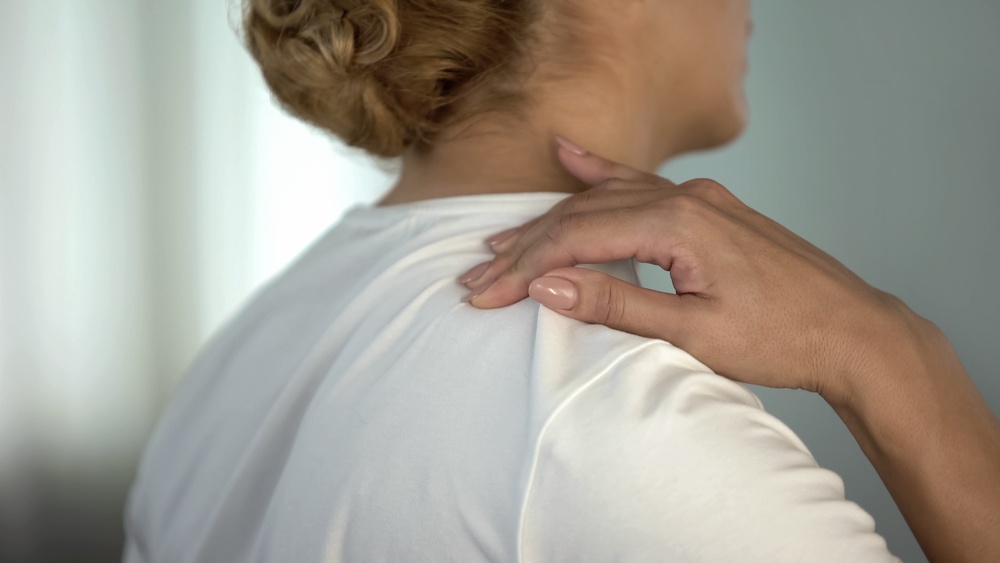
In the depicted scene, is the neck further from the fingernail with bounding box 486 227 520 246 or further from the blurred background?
the blurred background

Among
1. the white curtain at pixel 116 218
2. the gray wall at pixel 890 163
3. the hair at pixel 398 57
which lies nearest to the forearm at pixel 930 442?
the hair at pixel 398 57

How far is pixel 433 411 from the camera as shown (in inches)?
21.8

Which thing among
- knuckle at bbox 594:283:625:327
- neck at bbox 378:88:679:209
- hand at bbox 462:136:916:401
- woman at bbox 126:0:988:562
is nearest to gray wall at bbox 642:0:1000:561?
woman at bbox 126:0:988:562

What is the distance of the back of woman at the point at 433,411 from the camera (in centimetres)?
47

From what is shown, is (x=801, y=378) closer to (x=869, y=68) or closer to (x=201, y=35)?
(x=869, y=68)

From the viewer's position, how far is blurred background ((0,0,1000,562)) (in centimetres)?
150

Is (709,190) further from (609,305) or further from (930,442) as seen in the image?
(930,442)

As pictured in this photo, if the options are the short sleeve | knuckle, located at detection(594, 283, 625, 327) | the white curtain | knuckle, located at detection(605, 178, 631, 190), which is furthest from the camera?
the white curtain

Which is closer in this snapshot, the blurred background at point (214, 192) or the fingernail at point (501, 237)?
the fingernail at point (501, 237)

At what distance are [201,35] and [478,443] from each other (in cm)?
179

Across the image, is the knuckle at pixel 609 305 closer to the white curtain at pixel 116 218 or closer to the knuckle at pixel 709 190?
the knuckle at pixel 709 190

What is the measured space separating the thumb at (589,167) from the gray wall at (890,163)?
907mm

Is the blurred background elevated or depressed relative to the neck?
depressed

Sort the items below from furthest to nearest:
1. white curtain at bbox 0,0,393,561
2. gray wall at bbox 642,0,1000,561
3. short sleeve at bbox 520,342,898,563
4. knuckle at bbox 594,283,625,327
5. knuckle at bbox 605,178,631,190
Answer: white curtain at bbox 0,0,393,561 < gray wall at bbox 642,0,1000,561 < knuckle at bbox 605,178,631,190 < knuckle at bbox 594,283,625,327 < short sleeve at bbox 520,342,898,563
